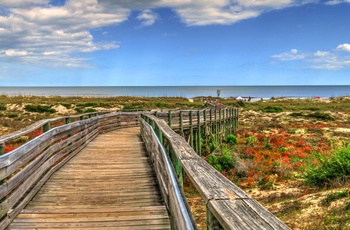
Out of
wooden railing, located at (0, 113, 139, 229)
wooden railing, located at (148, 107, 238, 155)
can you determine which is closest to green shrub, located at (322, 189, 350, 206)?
wooden railing, located at (0, 113, 139, 229)

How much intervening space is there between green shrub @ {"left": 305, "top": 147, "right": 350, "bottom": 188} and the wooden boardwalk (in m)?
4.58

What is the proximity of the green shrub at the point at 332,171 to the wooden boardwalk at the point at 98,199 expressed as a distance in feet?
15.0

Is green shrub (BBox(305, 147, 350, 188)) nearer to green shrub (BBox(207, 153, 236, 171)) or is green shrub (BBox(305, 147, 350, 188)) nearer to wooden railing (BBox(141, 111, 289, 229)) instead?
green shrub (BBox(207, 153, 236, 171))

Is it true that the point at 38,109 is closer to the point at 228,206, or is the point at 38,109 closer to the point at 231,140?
the point at 231,140

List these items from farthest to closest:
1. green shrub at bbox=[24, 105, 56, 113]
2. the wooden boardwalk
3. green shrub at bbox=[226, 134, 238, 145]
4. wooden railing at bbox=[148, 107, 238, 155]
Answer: green shrub at bbox=[24, 105, 56, 113] → green shrub at bbox=[226, 134, 238, 145] → wooden railing at bbox=[148, 107, 238, 155] → the wooden boardwalk

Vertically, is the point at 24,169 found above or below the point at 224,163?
above

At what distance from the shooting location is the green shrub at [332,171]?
348 inches

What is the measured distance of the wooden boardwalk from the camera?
466 centimetres

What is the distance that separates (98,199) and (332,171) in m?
6.35

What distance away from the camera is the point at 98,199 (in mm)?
5723

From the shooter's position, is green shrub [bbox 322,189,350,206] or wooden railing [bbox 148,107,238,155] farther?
wooden railing [bbox 148,107,238,155]

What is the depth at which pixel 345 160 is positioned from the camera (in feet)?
29.6

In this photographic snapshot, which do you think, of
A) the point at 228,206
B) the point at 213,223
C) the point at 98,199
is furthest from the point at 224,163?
the point at 228,206

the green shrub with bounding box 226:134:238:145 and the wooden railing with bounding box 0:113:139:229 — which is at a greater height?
the wooden railing with bounding box 0:113:139:229
